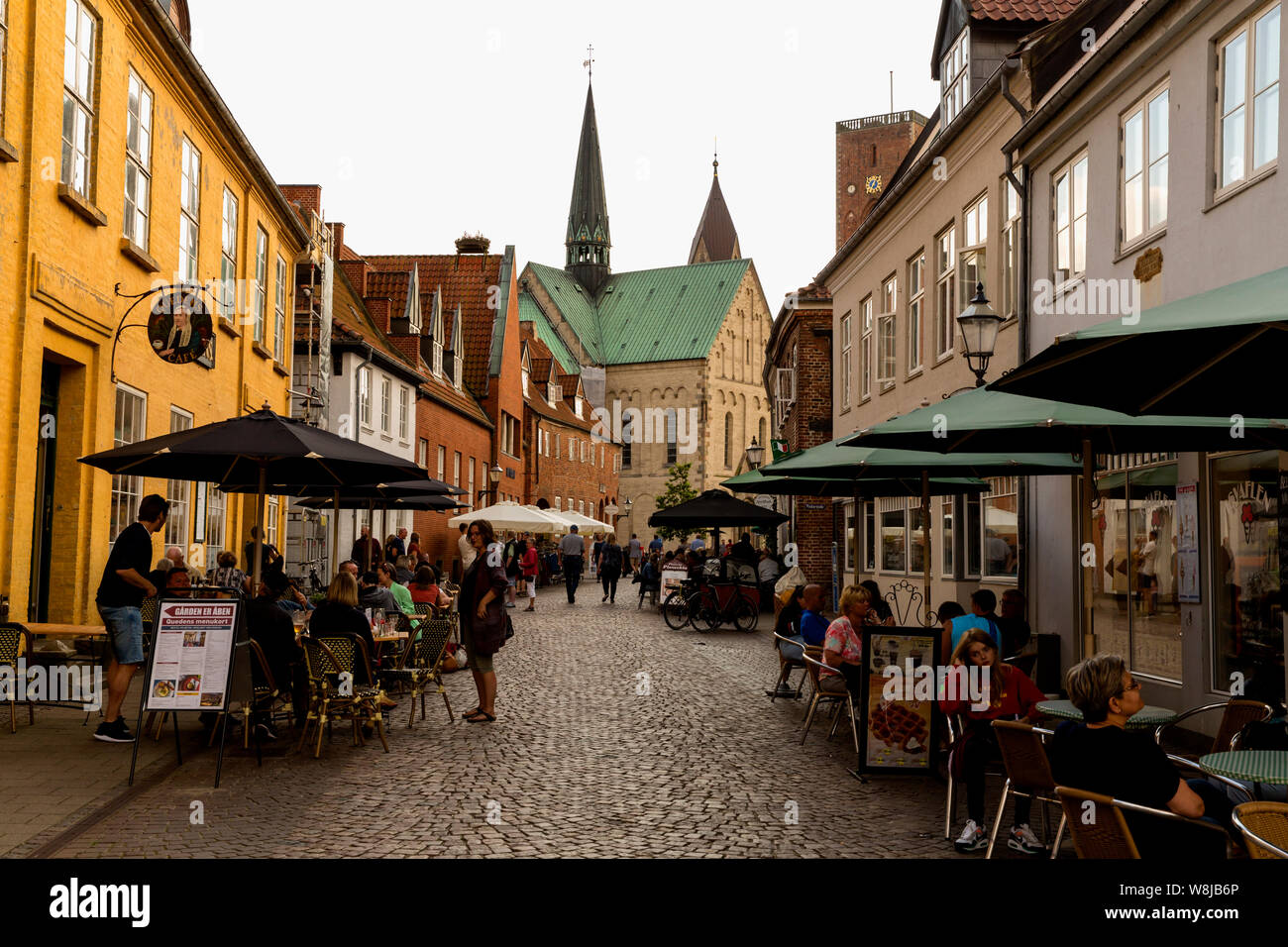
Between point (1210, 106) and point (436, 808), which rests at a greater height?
point (1210, 106)

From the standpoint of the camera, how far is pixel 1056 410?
8195 mm

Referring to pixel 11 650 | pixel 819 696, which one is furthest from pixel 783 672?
pixel 11 650

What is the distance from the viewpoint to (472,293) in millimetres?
45438

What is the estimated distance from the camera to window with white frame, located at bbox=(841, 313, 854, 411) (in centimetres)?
2642

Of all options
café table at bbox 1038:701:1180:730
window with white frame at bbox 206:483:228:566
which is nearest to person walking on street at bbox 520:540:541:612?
window with white frame at bbox 206:483:228:566

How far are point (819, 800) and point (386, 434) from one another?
2516cm

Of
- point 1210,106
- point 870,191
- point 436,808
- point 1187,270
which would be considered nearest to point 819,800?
point 436,808

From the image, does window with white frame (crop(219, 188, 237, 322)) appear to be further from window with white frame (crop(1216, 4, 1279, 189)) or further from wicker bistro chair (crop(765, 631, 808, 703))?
window with white frame (crop(1216, 4, 1279, 189))

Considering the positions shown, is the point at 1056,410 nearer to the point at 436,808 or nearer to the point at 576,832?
the point at 576,832

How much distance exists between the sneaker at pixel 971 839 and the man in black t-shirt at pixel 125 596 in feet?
19.7

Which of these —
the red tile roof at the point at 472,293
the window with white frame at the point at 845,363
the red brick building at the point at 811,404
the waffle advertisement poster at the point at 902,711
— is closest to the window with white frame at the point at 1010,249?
the waffle advertisement poster at the point at 902,711

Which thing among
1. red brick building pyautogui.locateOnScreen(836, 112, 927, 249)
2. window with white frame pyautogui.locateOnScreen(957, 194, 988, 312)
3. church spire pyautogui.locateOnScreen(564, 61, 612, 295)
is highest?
church spire pyautogui.locateOnScreen(564, 61, 612, 295)

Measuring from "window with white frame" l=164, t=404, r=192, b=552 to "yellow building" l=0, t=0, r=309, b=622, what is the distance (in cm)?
4
